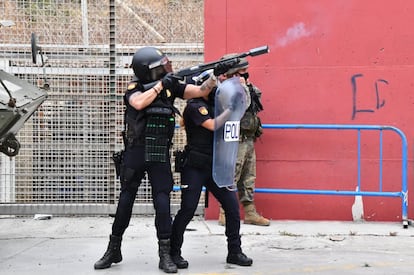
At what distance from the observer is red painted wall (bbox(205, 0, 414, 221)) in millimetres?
7379

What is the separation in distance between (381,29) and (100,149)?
358 cm

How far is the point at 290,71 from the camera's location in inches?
292

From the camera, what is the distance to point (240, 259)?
543 centimetres

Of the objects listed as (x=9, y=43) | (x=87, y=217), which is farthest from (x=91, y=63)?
(x=87, y=217)

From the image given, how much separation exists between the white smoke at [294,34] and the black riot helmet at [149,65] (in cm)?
255

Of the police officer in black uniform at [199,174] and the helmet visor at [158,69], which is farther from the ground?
Answer: the helmet visor at [158,69]

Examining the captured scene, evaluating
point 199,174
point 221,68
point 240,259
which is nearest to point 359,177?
point 240,259

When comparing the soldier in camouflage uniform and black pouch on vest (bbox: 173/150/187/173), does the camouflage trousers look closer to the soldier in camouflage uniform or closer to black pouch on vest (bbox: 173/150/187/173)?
the soldier in camouflage uniform

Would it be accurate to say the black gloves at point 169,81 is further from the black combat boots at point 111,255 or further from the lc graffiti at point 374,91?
the lc graffiti at point 374,91

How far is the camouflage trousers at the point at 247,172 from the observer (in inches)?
278

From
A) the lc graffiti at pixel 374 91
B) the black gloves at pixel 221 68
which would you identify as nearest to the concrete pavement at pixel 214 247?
the lc graffiti at pixel 374 91

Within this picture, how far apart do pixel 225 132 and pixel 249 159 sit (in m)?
1.86

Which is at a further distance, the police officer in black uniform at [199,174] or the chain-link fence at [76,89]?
the chain-link fence at [76,89]

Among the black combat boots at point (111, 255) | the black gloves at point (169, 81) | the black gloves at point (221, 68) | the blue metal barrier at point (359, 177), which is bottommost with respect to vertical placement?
the black combat boots at point (111, 255)
